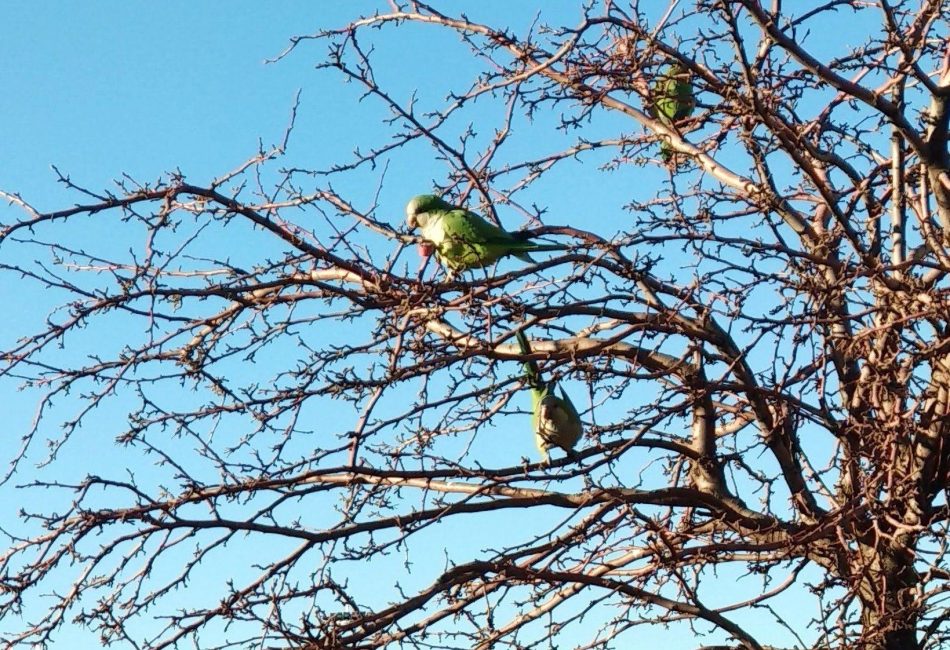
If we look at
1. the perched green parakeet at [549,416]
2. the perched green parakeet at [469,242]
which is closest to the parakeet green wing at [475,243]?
the perched green parakeet at [469,242]

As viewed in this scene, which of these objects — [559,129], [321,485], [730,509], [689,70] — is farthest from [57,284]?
[730,509]

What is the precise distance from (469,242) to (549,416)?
0.84 meters

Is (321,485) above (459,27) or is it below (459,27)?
below

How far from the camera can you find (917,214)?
511 cm

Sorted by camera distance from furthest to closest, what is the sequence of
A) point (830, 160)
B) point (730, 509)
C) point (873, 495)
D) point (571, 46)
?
1. point (730, 509)
2. point (830, 160)
3. point (873, 495)
4. point (571, 46)

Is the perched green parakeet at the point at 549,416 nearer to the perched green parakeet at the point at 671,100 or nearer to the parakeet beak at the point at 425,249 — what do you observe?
the parakeet beak at the point at 425,249

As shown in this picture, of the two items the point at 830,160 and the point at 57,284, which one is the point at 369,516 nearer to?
the point at 57,284

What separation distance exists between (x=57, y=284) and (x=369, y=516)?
166 cm

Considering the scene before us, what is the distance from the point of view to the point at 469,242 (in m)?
4.78

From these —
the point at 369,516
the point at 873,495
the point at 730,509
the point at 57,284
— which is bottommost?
the point at 873,495

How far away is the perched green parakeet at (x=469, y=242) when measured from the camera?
4.80 m

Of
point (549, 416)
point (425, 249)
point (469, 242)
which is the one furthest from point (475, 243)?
point (549, 416)

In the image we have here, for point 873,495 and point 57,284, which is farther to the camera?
point 873,495

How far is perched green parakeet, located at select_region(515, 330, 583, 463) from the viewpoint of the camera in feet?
16.6
